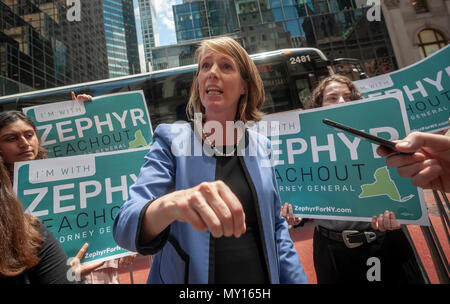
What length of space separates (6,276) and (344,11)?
71.2ft

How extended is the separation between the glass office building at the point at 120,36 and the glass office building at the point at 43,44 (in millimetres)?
6098

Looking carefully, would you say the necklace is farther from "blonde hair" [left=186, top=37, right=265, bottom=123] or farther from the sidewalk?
the sidewalk

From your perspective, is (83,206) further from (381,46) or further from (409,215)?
(381,46)

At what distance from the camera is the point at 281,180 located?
5.55 ft

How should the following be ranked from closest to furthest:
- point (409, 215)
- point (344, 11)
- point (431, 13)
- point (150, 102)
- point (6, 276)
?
point (6, 276) < point (409, 215) < point (150, 102) < point (431, 13) < point (344, 11)

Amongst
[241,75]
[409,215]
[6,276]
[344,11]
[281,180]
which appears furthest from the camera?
[344,11]

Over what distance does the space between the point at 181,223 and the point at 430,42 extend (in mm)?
13479

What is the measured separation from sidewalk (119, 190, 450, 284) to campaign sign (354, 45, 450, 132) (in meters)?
2.06

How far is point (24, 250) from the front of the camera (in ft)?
3.27

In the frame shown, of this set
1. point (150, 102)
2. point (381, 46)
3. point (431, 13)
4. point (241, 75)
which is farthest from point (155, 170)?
point (381, 46)

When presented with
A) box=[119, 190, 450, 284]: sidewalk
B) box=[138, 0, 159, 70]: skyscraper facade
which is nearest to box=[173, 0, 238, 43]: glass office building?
box=[138, 0, 159, 70]: skyscraper facade

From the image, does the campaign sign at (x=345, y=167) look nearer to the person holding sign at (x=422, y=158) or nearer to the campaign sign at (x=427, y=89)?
the person holding sign at (x=422, y=158)

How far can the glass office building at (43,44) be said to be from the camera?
1748 centimetres

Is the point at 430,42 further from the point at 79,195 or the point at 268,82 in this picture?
the point at 79,195
